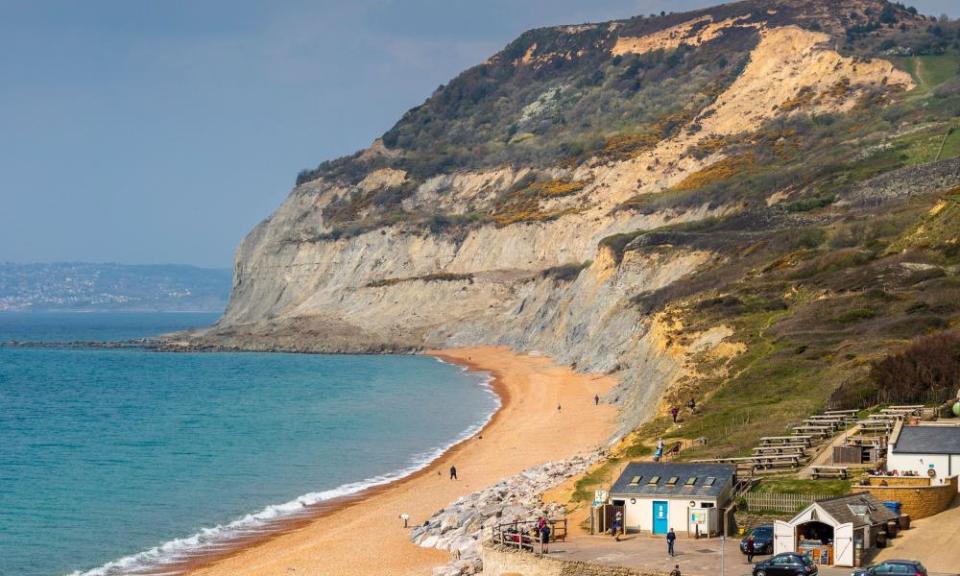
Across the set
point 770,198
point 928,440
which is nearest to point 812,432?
point 928,440

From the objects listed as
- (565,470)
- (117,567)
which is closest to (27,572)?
(117,567)

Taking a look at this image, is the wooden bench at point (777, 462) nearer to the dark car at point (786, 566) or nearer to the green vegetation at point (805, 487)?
the green vegetation at point (805, 487)

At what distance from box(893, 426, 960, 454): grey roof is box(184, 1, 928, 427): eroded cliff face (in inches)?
2441

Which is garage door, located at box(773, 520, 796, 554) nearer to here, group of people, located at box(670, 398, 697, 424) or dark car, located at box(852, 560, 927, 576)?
dark car, located at box(852, 560, 927, 576)

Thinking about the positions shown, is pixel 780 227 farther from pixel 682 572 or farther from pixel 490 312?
pixel 682 572

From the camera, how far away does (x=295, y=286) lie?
167 meters

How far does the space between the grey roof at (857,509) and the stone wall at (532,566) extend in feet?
13.6

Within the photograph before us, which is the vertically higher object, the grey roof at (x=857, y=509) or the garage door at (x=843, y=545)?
the grey roof at (x=857, y=509)

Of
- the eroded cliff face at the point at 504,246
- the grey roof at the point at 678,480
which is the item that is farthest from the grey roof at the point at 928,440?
the eroded cliff face at the point at 504,246

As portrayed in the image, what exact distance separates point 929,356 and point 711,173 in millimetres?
88239

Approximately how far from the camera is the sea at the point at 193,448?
144ft

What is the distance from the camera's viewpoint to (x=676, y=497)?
3167 centimetres

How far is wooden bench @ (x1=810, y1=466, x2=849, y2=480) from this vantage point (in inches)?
1318

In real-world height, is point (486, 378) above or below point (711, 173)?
below
